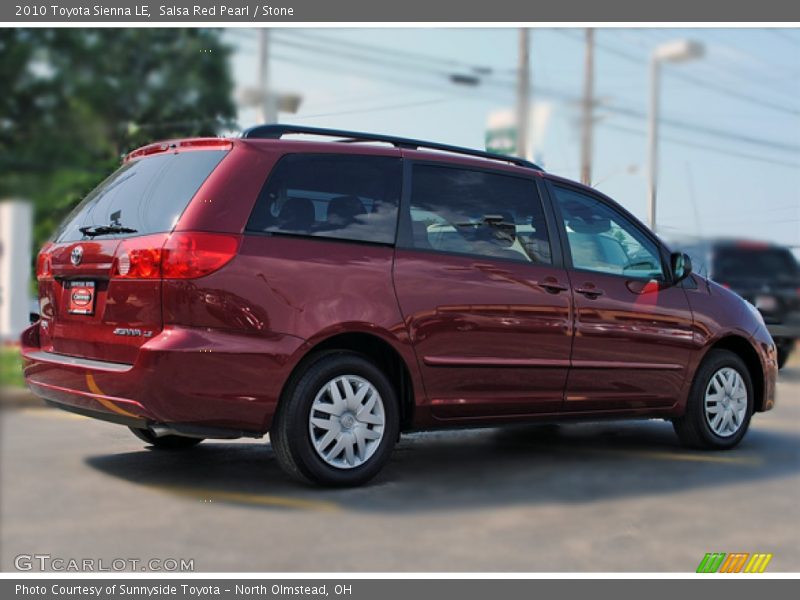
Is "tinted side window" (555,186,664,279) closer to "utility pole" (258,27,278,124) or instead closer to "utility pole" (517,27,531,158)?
"utility pole" (258,27,278,124)

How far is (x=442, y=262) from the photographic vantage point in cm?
550

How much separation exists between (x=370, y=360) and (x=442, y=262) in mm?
702

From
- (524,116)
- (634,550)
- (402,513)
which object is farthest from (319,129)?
(524,116)

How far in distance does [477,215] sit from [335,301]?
3.94 ft

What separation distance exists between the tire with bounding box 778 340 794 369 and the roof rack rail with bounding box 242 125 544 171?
6.47 meters

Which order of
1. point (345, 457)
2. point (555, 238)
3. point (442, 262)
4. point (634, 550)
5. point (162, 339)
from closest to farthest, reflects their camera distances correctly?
point (634, 550), point (162, 339), point (345, 457), point (442, 262), point (555, 238)

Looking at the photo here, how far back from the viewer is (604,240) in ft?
21.3

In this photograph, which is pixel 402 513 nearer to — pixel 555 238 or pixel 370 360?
pixel 370 360

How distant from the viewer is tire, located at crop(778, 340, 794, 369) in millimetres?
11461

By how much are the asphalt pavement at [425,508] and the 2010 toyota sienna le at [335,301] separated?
0.34m

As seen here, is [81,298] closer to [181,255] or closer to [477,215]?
[181,255]

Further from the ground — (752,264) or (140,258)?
(752,264)

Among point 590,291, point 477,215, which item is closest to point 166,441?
point 477,215

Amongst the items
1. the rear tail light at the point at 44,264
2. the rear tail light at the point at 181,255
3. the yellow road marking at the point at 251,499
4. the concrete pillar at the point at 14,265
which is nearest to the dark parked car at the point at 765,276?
the yellow road marking at the point at 251,499
